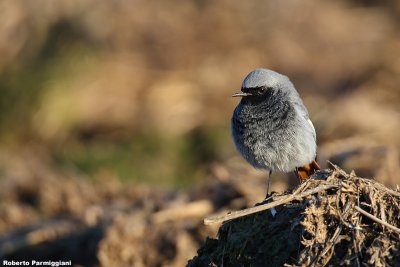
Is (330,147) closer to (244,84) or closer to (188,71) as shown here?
(244,84)

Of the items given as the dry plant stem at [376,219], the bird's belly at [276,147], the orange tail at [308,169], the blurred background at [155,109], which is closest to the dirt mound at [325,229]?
the dry plant stem at [376,219]

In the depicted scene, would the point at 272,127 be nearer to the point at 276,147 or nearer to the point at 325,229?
the point at 276,147

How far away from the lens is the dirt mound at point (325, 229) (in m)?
4.39

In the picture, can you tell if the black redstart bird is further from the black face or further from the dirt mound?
the dirt mound

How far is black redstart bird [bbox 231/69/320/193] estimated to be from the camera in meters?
6.54

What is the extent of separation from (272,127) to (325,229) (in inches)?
83.8

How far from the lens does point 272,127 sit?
6.59 m

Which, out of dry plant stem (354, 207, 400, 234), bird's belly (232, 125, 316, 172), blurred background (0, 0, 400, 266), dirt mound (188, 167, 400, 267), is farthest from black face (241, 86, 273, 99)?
dry plant stem (354, 207, 400, 234)

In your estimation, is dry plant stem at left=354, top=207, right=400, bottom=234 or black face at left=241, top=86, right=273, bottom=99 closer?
dry plant stem at left=354, top=207, right=400, bottom=234

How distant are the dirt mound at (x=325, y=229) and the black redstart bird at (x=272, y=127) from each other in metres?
1.45

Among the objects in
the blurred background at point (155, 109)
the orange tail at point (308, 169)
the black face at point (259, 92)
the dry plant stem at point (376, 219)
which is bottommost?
the dry plant stem at point (376, 219)

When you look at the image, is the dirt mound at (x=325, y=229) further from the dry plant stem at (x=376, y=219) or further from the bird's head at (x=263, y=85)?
the bird's head at (x=263, y=85)

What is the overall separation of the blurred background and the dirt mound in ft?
10.6

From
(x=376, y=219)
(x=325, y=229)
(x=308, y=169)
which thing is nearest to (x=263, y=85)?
(x=308, y=169)
